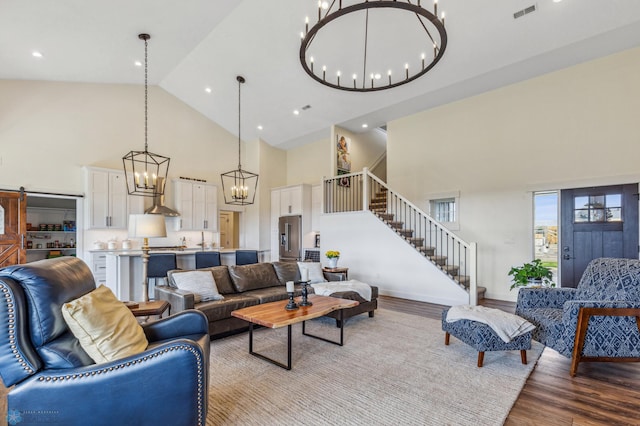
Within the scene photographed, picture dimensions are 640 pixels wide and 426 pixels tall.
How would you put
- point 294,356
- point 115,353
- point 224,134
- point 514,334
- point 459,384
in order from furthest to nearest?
point 224,134 < point 294,356 < point 514,334 < point 459,384 < point 115,353

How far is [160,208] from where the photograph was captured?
7.39 meters

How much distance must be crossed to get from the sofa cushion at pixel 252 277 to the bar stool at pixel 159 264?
1363 millimetres

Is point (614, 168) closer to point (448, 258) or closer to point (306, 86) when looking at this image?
point (448, 258)

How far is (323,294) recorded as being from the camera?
4.36 meters

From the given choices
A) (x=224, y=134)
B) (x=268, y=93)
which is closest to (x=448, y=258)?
(x=268, y=93)

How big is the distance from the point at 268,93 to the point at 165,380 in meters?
6.90

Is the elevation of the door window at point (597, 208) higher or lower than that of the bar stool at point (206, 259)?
higher

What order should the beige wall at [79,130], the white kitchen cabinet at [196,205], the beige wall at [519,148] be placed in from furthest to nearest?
1. the white kitchen cabinet at [196,205]
2. the beige wall at [79,130]
3. the beige wall at [519,148]

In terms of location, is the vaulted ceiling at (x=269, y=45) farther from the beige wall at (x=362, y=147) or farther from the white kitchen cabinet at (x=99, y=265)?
the white kitchen cabinet at (x=99, y=265)

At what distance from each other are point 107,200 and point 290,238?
4520 mm

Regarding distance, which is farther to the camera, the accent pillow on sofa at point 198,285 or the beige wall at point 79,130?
the beige wall at point 79,130

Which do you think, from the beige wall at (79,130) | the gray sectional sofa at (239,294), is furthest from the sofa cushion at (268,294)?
the beige wall at (79,130)

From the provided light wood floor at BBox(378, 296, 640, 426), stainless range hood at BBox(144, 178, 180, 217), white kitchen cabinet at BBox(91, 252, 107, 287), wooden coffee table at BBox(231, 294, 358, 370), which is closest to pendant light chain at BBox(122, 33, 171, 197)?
stainless range hood at BBox(144, 178, 180, 217)

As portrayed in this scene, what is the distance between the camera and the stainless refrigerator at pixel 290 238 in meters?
8.88
